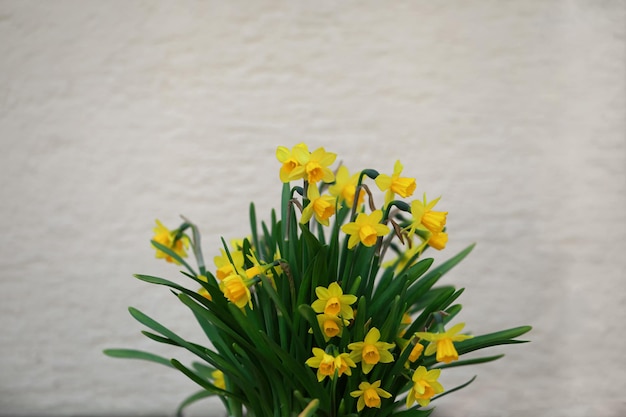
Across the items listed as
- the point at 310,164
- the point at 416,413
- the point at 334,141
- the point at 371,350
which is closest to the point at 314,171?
the point at 310,164

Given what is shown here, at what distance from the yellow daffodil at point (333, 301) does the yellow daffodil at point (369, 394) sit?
8 cm

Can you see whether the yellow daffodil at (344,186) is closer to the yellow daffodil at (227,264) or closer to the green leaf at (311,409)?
the yellow daffodil at (227,264)

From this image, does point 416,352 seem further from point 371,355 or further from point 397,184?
point 397,184

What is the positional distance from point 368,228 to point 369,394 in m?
0.20

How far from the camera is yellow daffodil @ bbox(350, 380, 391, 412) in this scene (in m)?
0.70

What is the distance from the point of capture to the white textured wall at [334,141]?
153 centimetres

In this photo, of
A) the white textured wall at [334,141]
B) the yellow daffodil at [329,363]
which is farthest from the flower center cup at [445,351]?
the white textured wall at [334,141]

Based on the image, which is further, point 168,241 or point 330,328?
point 168,241

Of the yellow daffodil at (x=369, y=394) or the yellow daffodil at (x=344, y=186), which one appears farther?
the yellow daffodil at (x=344, y=186)

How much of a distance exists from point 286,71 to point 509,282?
2.68 feet

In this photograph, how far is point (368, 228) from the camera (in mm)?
705

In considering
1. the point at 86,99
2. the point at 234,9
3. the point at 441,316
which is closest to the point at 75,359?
the point at 86,99

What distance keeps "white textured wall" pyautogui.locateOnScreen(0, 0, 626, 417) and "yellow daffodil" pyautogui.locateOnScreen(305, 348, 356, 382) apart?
0.91 meters

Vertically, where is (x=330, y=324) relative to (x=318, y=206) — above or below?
below
